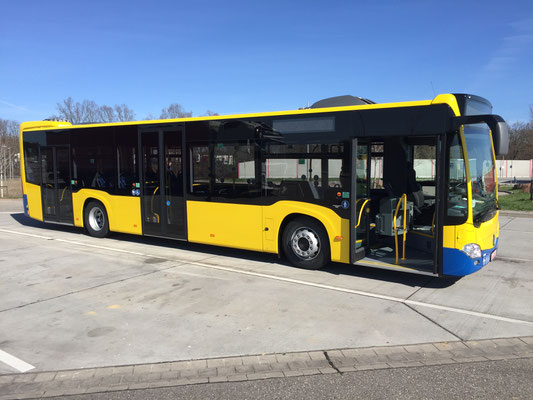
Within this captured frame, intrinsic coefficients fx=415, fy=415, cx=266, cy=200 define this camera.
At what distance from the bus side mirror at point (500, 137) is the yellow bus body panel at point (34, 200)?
1185 centimetres

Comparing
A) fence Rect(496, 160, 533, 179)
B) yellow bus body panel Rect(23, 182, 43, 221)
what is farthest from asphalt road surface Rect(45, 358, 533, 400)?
fence Rect(496, 160, 533, 179)

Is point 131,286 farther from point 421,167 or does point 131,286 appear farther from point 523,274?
point 523,274

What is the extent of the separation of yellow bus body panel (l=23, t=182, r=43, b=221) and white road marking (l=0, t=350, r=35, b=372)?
906cm

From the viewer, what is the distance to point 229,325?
5023mm

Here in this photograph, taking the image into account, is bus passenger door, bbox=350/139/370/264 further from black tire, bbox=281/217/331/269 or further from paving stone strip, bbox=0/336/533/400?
paving stone strip, bbox=0/336/533/400

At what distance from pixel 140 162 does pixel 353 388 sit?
24.6 ft

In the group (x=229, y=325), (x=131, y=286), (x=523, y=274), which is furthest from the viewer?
(x=523, y=274)

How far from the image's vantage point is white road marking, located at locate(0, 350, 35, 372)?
3.98 meters

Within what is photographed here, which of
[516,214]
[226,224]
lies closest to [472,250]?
[226,224]

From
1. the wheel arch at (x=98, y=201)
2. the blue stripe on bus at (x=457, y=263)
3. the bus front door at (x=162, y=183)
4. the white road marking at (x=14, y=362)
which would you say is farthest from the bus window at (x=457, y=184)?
the wheel arch at (x=98, y=201)

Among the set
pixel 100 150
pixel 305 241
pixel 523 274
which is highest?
pixel 100 150

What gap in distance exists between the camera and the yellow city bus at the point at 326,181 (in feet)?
19.9

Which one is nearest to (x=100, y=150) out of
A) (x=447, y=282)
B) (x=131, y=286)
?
(x=131, y=286)

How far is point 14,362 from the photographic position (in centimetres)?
411
